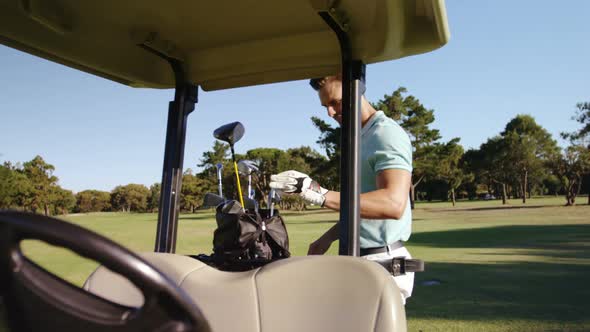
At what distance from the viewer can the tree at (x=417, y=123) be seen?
1901 inches

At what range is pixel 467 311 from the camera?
5844 mm

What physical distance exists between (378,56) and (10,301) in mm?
1523

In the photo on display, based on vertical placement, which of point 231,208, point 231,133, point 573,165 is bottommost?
point 231,208

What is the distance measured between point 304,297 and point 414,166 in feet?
163

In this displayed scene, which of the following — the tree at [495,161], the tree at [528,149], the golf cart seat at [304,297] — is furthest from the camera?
the tree at [495,161]

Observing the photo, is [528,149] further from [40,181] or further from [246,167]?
[246,167]

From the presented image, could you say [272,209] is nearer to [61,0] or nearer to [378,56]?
[378,56]

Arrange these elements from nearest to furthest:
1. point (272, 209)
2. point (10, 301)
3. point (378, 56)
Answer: point (10, 301) → point (378, 56) → point (272, 209)

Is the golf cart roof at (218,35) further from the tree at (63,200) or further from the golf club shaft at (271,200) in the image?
the tree at (63,200)

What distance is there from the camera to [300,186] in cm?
203

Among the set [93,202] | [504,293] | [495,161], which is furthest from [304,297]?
[93,202]

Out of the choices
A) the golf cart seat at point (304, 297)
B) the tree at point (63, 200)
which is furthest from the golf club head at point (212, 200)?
the tree at point (63, 200)

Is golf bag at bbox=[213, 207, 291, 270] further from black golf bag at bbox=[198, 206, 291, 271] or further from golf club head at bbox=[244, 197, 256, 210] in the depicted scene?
golf club head at bbox=[244, 197, 256, 210]

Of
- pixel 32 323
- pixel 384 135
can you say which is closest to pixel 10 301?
pixel 32 323
